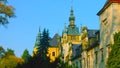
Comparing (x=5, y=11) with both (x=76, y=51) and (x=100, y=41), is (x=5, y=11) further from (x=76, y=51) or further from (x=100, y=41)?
(x=76, y=51)

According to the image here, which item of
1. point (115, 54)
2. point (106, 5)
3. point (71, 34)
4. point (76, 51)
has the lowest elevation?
point (115, 54)

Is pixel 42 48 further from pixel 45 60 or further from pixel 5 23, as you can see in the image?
pixel 5 23

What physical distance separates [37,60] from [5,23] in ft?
44.2

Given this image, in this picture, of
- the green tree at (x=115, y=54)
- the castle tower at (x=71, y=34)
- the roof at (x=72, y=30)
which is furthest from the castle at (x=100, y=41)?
the roof at (x=72, y=30)

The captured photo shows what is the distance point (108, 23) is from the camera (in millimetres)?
39688

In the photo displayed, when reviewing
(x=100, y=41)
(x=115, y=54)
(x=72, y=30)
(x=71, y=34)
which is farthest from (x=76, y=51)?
(x=72, y=30)

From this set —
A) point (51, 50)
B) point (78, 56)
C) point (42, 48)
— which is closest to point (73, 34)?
point (42, 48)

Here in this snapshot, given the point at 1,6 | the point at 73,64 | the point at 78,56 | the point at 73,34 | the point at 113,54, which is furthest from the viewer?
the point at 73,34

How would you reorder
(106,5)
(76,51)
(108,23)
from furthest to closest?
(76,51) → (106,5) → (108,23)

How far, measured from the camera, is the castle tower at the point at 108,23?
38.4m

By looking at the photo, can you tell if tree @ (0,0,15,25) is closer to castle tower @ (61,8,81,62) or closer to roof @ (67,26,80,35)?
castle tower @ (61,8,81,62)

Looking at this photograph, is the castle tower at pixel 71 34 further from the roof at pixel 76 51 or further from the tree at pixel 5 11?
the tree at pixel 5 11

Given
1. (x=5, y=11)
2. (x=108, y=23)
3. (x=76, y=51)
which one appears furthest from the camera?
(x=76, y=51)

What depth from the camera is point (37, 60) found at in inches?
1426
